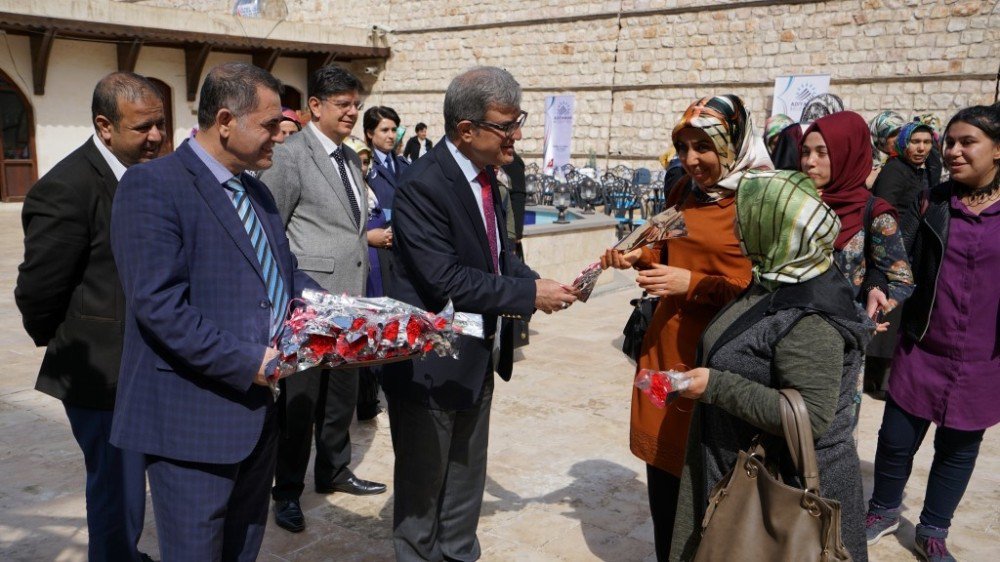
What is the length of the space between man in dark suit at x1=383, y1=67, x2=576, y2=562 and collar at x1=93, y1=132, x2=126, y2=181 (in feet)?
3.14

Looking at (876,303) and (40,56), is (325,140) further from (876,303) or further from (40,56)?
(40,56)

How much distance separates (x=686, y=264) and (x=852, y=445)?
798mm

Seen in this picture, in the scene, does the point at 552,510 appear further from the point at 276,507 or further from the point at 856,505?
the point at 856,505

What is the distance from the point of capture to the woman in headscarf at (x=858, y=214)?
3143 millimetres

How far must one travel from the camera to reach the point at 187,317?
6.34ft

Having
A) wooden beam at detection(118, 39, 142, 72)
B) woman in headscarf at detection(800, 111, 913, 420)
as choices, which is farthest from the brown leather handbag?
wooden beam at detection(118, 39, 142, 72)

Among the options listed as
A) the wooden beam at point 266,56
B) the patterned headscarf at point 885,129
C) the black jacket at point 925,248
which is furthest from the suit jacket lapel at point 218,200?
the wooden beam at point 266,56

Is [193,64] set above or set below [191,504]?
above

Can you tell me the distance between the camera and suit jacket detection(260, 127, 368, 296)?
11.5 feet

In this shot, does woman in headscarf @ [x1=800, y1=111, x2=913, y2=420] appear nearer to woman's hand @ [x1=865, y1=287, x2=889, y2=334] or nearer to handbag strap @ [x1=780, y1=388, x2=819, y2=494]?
woman's hand @ [x1=865, y1=287, x2=889, y2=334]

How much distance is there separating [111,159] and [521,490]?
2.46 m

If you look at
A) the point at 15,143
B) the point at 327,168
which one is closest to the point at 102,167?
the point at 327,168

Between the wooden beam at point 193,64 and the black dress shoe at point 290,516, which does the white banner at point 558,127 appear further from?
the black dress shoe at point 290,516

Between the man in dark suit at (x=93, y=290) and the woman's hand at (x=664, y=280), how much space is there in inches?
68.7
